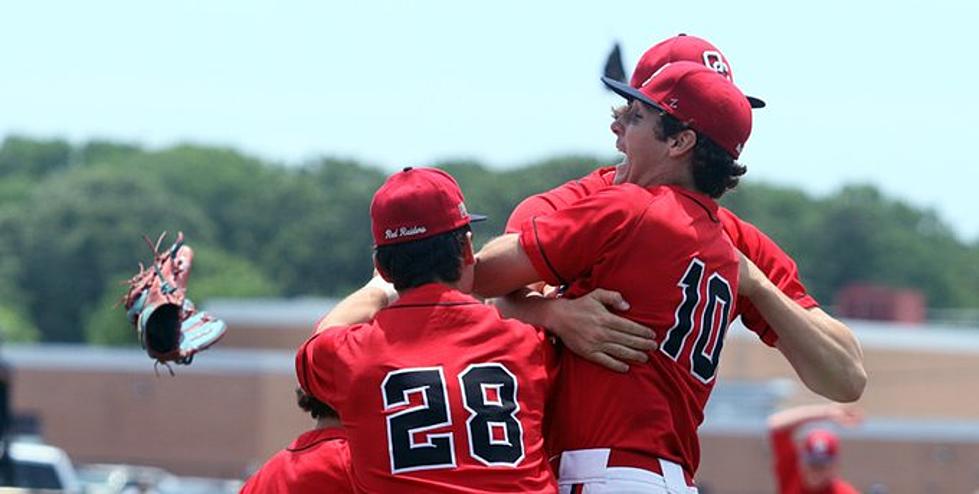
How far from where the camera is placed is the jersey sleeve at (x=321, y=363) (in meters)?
5.27

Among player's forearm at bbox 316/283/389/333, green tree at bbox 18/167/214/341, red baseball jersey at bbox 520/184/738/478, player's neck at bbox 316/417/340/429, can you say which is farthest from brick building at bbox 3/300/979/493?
green tree at bbox 18/167/214/341

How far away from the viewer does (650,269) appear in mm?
5312

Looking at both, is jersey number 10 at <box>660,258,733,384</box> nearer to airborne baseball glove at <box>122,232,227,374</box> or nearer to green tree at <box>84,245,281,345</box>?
airborne baseball glove at <box>122,232,227,374</box>

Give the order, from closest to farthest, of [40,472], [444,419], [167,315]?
[444,419] → [167,315] → [40,472]

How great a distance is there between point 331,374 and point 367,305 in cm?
35

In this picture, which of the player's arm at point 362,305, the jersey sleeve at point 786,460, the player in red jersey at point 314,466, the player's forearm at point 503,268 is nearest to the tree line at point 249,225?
the jersey sleeve at point 786,460

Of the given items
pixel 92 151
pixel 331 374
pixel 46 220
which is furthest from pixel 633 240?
pixel 92 151

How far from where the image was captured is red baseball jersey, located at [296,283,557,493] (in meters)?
5.09

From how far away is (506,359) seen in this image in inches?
203

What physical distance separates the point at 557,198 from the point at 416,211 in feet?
1.70

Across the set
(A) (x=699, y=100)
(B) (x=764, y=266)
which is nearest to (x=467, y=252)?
(A) (x=699, y=100)

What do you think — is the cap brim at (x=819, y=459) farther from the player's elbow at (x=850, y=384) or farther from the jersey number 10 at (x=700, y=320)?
the jersey number 10 at (x=700, y=320)

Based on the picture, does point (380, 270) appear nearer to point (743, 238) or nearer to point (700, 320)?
point (700, 320)

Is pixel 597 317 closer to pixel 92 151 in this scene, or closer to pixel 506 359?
pixel 506 359
